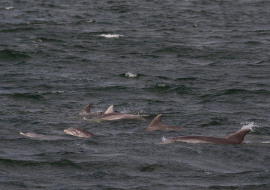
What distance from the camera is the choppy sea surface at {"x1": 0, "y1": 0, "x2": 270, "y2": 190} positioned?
17.6 metres

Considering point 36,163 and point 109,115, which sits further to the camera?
point 109,115

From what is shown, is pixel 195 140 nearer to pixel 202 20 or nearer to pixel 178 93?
pixel 178 93

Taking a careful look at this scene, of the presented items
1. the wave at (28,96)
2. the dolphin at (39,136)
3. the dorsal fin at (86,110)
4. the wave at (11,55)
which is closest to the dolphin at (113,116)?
the dorsal fin at (86,110)

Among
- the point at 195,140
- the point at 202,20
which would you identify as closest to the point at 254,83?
the point at 195,140

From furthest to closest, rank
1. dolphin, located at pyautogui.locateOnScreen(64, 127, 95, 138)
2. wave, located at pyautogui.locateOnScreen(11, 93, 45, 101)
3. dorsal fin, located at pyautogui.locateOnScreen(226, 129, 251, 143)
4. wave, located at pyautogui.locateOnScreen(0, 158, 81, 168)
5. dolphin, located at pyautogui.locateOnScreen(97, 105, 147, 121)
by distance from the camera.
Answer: wave, located at pyautogui.locateOnScreen(11, 93, 45, 101) → dolphin, located at pyautogui.locateOnScreen(97, 105, 147, 121) → dolphin, located at pyautogui.locateOnScreen(64, 127, 95, 138) → dorsal fin, located at pyautogui.locateOnScreen(226, 129, 251, 143) → wave, located at pyautogui.locateOnScreen(0, 158, 81, 168)

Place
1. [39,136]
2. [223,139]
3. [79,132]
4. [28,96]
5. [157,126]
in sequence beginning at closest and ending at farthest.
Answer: [223,139] → [39,136] → [79,132] → [157,126] → [28,96]

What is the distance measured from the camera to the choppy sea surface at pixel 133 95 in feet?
57.8

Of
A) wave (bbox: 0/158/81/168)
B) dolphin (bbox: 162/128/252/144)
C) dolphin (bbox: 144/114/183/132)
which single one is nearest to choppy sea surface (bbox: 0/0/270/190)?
wave (bbox: 0/158/81/168)

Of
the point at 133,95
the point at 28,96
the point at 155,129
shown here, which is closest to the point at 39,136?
the point at 155,129

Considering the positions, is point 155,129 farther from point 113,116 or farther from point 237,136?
point 237,136

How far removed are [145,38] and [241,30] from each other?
25.7 ft

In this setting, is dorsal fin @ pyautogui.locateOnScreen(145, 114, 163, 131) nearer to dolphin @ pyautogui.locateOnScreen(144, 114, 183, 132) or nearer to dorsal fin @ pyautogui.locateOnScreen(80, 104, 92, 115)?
dolphin @ pyautogui.locateOnScreen(144, 114, 183, 132)

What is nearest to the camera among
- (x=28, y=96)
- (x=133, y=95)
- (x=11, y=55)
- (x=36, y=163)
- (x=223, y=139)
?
(x=36, y=163)

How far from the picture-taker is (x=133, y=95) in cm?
2838
